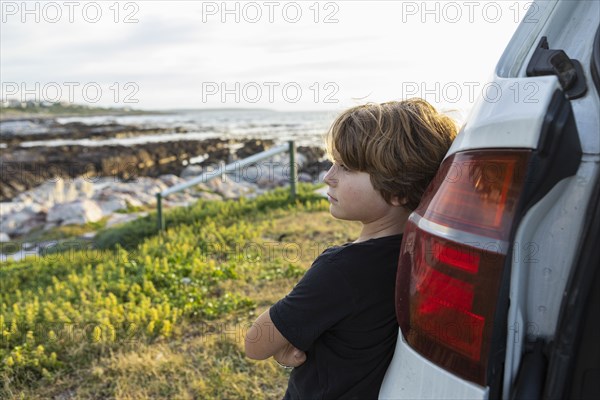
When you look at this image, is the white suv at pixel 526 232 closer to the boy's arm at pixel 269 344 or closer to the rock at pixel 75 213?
the boy's arm at pixel 269 344

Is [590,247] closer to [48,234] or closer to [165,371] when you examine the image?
[165,371]

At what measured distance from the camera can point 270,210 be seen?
27.5 ft

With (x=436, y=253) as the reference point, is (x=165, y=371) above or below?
below

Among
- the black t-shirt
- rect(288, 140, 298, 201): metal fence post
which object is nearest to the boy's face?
the black t-shirt

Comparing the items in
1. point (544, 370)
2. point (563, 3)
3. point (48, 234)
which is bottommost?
point (48, 234)

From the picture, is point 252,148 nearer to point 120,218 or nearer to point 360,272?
point 120,218

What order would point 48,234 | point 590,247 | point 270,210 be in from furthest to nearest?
point 48,234, point 270,210, point 590,247

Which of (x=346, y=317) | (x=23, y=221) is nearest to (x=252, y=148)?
(x=23, y=221)

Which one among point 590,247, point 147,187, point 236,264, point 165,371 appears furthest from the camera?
point 147,187

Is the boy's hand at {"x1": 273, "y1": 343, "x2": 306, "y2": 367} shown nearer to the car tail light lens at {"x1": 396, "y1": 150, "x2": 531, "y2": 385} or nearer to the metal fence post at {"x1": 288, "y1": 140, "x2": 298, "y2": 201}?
the car tail light lens at {"x1": 396, "y1": 150, "x2": 531, "y2": 385}

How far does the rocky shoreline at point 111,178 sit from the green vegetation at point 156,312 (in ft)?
12.5

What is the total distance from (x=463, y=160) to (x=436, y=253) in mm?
222

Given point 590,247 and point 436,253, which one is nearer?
point 590,247

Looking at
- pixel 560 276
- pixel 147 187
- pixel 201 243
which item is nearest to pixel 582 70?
pixel 560 276
